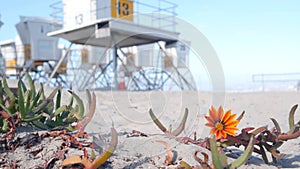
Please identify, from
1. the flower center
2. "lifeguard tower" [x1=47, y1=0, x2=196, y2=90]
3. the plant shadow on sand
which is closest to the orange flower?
the flower center

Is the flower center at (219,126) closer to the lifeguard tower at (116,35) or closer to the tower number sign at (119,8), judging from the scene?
the lifeguard tower at (116,35)

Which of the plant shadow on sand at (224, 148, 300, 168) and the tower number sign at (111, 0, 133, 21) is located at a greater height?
the tower number sign at (111, 0, 133, 21)

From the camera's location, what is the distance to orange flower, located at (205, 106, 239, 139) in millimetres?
1508

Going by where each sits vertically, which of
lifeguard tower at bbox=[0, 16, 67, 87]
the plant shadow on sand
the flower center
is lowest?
the plant shadow on sand

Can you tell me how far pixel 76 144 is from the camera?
1.62 metres

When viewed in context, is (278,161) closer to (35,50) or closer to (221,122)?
(221,122)

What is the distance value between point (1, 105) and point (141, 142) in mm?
837

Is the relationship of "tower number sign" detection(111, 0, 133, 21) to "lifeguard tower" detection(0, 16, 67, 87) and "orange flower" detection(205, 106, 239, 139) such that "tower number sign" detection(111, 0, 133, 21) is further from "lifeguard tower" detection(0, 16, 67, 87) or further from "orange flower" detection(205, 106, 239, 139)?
"orange flower" detection(205, 106, 239, 139)

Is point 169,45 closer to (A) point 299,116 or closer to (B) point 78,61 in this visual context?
(B) point 78,61

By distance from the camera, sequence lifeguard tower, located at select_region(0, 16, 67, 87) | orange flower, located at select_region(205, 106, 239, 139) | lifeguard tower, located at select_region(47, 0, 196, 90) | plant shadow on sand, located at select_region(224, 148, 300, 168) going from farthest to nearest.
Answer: lifeguard tower, located at select_region(0, 16, 67, 87) < lifeguard tower, located at select_region(47, 0, 196, 90) < plant shadow on sand, located at select_region(224, 148, 300, 168) < orange flower, located at select_region(205, 106, 239, 139)

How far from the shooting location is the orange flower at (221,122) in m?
1.51

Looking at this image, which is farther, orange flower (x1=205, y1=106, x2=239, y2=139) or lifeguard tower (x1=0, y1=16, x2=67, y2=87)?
lifeguard tower (x1=0, y1=16, x2=67, y2=87)

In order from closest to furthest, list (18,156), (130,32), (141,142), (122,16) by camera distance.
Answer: (18,156) < (141,142) < (130,32) < (122,16)

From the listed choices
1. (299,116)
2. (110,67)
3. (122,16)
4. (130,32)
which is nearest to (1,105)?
(299,116)
